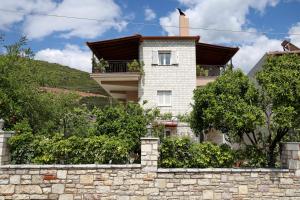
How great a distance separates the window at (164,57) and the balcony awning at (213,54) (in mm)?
2300

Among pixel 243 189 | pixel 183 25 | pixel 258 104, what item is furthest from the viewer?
pixel 183 25

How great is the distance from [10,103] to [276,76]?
9986 mm

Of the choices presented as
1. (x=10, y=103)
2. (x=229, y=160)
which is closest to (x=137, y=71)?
(x=10, y=103)

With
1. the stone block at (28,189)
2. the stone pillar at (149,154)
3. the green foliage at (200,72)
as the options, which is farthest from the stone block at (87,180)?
the green foliage at (200,72)

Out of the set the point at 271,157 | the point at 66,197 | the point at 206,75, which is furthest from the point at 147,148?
the point at 206,75

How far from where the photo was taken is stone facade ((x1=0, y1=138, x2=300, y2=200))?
9.05 meters

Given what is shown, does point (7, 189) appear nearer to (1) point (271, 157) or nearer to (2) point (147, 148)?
(2) point (147, 148)

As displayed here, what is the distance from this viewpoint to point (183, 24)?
21188 millimetres

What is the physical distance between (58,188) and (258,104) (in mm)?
7371

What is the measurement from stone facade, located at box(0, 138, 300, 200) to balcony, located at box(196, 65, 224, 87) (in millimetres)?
9760

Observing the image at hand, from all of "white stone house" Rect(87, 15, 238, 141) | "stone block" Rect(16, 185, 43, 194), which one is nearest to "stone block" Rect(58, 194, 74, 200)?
"stone block" Rect(16, 185, 43, 194)

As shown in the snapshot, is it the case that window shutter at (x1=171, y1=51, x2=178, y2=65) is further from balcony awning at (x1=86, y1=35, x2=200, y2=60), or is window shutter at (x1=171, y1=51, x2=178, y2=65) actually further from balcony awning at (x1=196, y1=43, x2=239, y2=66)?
A: balcony awning at (x1=196, y1=43, x2=239, y2=66)

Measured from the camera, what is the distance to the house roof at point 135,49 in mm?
18484

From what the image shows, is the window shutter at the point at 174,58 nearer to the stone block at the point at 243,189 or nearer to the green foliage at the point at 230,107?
the green foliage at the point at 230,107
